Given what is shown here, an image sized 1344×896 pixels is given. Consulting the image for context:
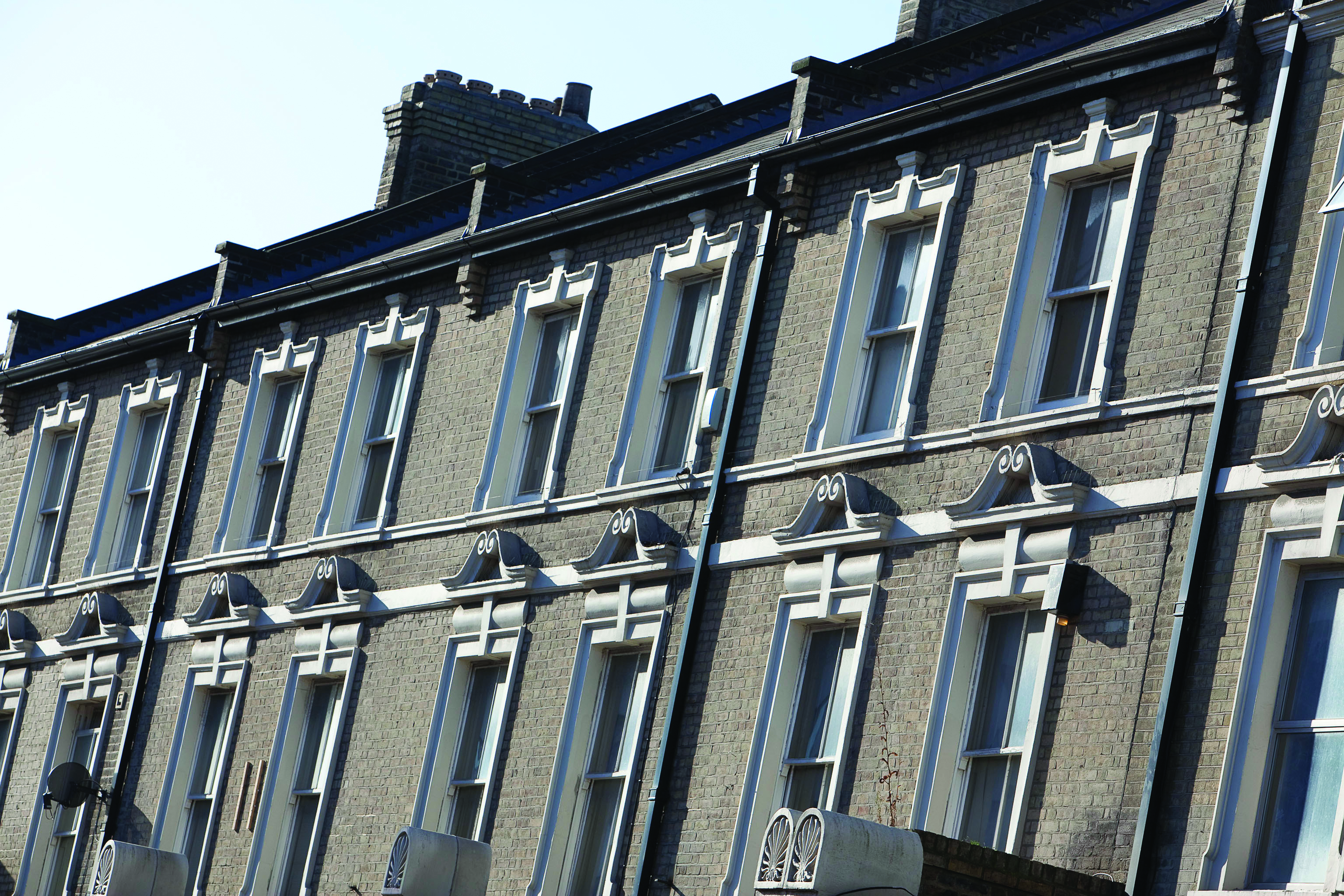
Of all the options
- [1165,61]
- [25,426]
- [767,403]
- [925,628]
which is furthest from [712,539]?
[25,426]

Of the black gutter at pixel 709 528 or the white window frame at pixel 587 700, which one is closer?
the black gutter at pixel 709 528

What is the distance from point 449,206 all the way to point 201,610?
5.80m

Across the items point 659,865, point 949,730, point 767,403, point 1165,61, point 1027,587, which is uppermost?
point 1165,61

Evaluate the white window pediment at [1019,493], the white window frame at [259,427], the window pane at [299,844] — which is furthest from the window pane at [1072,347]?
the white window frame at [259,427]

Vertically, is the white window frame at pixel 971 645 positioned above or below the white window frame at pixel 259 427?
below

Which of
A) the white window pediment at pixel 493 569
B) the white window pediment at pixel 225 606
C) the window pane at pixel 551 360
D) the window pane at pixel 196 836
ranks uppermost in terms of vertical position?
the window pane at pixel 551 360

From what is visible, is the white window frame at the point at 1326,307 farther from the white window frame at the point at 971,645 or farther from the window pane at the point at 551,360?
the window pane at the point at 551,360

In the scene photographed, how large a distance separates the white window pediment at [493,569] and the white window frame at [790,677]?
336 cm

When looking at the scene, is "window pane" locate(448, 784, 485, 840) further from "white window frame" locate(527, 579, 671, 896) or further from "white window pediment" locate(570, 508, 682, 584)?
"white window pediment" locate(570, 508, 682, 584)

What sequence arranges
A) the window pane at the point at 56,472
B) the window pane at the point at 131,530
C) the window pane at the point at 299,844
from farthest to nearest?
the window pane at the point at 56,472, the window pane at the point at 131,530, the window pane at the point at 299,844

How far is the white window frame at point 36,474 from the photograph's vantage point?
27672mm

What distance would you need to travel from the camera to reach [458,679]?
2031cm

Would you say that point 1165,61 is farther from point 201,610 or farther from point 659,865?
point 201,610

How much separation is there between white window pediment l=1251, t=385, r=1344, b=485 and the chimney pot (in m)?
17.3
